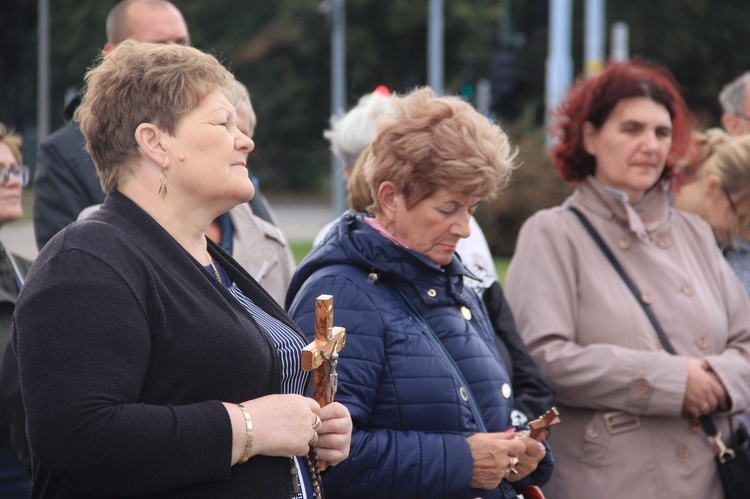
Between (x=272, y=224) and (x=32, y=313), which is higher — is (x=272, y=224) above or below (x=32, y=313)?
below

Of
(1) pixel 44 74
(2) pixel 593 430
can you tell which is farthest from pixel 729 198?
(1) pixel 44 74

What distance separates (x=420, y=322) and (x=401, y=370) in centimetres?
17

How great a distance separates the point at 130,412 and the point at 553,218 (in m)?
2.19

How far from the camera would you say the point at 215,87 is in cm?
225

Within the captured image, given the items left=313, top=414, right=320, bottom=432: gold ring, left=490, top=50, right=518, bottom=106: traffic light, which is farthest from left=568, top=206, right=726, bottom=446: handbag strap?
left=490, top=50, right=518, bottom=106: traffic light

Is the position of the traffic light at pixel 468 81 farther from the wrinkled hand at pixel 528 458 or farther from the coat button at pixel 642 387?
the wrinkled hand at pixel 528 458

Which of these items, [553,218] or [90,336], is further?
[553,218]

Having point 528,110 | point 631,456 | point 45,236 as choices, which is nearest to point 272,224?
point 45,236

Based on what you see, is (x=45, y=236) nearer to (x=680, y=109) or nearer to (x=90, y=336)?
(x=90, y=336)

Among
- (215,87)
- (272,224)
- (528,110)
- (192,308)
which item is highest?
(215,87)

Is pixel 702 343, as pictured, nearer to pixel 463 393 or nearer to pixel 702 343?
pixel 702 343

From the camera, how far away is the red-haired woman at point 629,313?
11.3 ft

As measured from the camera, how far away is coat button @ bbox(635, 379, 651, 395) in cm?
341

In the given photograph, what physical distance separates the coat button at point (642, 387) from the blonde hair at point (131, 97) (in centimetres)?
189
